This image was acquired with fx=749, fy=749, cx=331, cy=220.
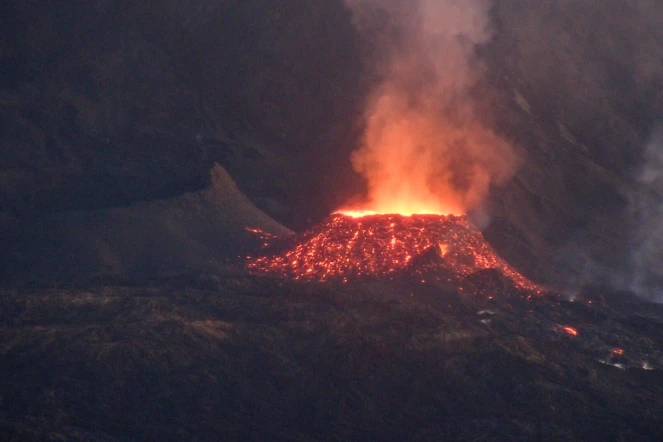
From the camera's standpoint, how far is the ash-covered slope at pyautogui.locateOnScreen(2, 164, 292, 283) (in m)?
20.8

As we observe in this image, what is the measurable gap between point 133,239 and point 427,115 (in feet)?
40.8

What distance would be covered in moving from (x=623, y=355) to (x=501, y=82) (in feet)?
51.9

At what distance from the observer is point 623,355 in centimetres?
1769

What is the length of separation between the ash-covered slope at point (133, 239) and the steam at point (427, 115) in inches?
202

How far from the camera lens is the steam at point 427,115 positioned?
87.1 feet

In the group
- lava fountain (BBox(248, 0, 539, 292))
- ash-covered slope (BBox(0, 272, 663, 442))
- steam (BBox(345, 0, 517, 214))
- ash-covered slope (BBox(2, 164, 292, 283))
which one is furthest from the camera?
steam (BBox(345, 0, 517, 214))

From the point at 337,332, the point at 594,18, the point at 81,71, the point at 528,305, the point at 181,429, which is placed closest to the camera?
the point at 181,429

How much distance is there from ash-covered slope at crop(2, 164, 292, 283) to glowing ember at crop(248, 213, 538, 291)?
1776mm

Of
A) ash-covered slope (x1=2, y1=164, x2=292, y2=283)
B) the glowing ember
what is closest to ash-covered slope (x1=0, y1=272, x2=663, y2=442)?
the glowing ember

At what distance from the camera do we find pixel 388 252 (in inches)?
867

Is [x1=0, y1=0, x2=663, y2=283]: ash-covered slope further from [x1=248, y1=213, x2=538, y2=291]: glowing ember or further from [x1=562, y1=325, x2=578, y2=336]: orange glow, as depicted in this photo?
[x1=562, y1=325, x2=578, y2=336]: orange glow

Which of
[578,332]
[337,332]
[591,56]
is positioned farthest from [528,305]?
[591,56]

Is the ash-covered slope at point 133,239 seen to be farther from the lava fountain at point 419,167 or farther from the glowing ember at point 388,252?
the lava fountain at point 419,167

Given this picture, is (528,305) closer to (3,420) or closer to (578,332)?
(578,332)
